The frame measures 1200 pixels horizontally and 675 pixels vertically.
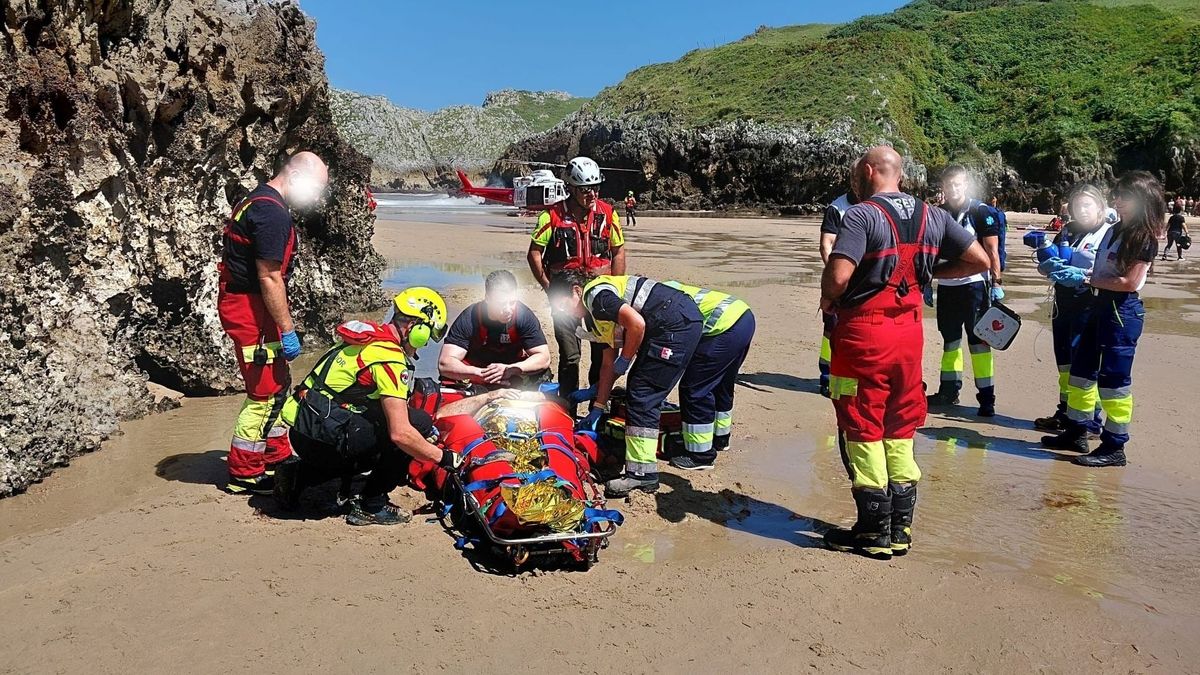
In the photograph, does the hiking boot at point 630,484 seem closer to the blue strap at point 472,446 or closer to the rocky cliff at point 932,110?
the blue strap at point 472,446

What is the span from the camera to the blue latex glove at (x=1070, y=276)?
582cm

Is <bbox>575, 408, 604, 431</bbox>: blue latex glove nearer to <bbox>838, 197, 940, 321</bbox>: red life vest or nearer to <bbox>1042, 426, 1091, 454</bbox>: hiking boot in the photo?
<bbox>838, 197, 940, 321</bbox>: red life vest

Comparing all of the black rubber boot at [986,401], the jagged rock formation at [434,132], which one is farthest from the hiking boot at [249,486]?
the jagged rock formation at [434,132]

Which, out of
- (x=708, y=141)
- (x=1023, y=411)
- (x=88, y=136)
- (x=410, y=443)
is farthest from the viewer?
(x=708, y=141)

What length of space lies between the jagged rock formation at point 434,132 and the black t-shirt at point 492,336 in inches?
3746

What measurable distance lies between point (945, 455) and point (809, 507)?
1.62 meters

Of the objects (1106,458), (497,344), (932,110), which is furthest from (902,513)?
(932,110)

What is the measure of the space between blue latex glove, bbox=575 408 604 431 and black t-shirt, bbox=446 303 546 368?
3.25 ft

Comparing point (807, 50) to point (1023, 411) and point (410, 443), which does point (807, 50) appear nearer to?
point (1023, 411)

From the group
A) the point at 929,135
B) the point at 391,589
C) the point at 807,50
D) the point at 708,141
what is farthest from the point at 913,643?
the point at 807,50

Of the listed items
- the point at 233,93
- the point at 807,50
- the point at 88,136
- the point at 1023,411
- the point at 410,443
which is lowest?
the point at 1023,411

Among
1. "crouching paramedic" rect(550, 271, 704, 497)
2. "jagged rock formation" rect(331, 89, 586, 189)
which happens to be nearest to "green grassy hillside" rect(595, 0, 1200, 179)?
"crouching paramedic" rect(550, 271, 704, 497)

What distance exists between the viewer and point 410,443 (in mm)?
4211

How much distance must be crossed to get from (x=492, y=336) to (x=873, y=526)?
3112mm
